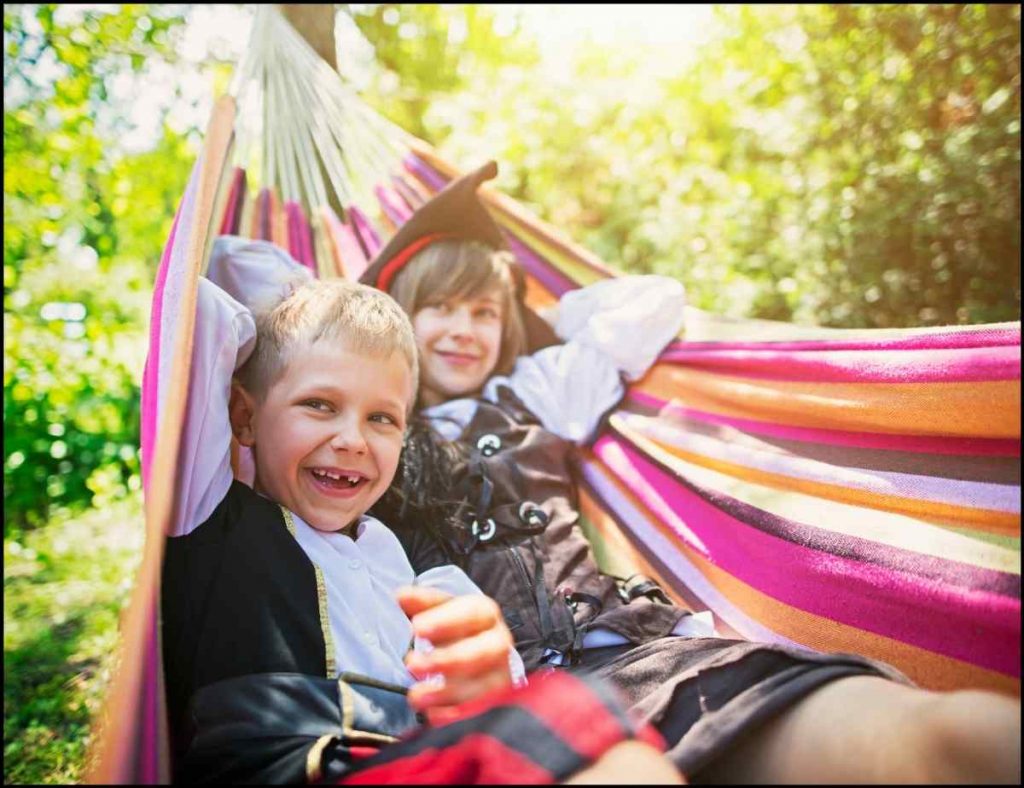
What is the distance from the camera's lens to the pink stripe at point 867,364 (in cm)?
97

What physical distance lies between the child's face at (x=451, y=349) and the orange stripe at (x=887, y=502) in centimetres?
55

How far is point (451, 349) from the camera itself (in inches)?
65.7

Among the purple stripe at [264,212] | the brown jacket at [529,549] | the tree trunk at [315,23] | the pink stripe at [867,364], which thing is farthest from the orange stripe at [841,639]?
the tree trunk at [315,23]

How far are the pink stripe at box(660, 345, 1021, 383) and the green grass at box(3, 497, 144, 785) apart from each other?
117 cm

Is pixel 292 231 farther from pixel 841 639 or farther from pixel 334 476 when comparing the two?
pixel 841 639

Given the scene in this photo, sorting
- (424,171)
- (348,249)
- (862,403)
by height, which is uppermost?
(424,171)

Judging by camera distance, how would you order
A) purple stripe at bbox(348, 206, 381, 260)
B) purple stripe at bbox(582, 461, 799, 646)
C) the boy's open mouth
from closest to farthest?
the boy's open mouth, purple stripe at bbox(582, 461, 799, 646), purple stripe at bbox(348, 206, 381, 260)

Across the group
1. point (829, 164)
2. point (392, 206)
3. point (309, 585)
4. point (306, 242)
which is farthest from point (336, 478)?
point (829, 164)

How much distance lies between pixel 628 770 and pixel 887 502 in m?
0.68

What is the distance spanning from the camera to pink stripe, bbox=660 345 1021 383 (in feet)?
3.17

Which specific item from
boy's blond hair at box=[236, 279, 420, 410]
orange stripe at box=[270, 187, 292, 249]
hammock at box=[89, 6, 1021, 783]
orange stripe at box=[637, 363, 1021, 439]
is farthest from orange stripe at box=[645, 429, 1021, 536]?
orange stripe at box=[270, 187, 292, 249]

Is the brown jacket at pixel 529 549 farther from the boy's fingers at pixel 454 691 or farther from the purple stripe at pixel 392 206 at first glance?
the purple stripe at pixel 392 206

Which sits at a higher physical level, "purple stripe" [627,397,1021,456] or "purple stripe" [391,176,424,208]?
"purple stripe" [391,176,424,208]

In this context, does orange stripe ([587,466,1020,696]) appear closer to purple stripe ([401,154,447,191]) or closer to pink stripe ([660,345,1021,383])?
pink stripe ([660,345,1021,383])
